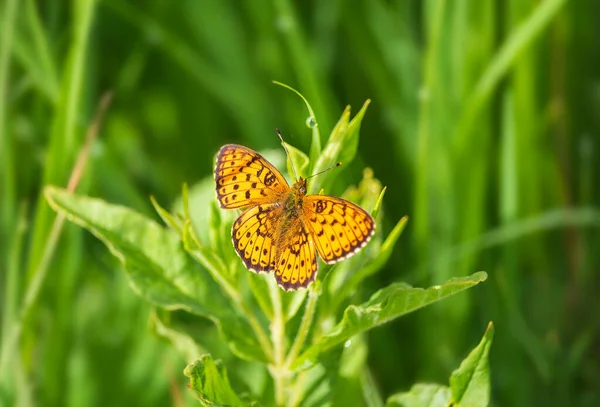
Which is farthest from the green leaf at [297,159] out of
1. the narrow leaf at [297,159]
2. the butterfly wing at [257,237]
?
the butterfly wing at [257,237]

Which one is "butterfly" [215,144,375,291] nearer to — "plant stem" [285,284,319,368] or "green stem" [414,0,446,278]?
"plant stem" [285,284,319,368]

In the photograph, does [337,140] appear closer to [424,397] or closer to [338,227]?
[338,227]

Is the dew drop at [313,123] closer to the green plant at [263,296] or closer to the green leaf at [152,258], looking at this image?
the green plant at [263,296]

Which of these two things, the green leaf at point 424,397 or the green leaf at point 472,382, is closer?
the green leaf at point 472,382

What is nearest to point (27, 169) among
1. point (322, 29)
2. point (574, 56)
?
point (322, 29)

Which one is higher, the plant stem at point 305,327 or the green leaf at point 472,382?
the plant stem at point 305,327

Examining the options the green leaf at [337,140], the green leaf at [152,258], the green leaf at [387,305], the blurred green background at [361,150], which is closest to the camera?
the green leaf at [387,305]

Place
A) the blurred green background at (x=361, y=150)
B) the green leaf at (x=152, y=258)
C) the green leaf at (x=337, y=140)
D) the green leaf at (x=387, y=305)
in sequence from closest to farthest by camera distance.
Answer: the green leaf at (x=387, y=305) < the green leaf at (x=337, y=140) < the green leaf at (x=152, y=258) < the blurred green background at (x=361, y=150)

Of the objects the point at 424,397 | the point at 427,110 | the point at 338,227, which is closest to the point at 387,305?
the point at 338,227
